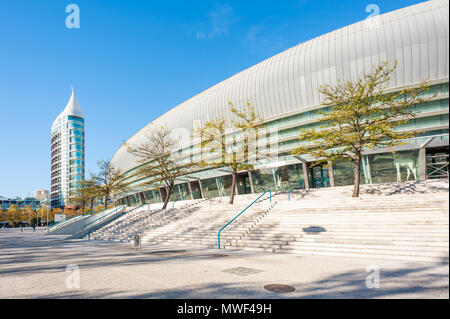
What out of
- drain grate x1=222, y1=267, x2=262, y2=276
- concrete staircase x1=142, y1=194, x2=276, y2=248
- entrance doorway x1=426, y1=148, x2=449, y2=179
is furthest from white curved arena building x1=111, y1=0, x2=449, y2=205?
drain grate x1=222, y1=267, x2=262, y2=276

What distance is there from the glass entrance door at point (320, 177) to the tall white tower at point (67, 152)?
126 meters

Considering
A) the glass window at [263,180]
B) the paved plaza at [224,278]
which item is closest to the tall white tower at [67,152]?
the glass window at [263,180]

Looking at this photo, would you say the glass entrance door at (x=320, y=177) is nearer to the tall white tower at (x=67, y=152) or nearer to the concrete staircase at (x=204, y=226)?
the concrete staircase at (x=204, y=226)

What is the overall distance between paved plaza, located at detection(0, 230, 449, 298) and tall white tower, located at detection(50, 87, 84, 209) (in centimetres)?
13647

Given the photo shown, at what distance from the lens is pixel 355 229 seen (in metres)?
13.5

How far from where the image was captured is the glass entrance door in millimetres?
31109

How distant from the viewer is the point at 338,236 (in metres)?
13.2

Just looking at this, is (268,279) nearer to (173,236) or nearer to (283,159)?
(173,236)

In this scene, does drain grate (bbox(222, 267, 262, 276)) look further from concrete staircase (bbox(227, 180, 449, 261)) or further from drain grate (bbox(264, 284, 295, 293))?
concrete staircase (bbox(227, 180, 449, 261))

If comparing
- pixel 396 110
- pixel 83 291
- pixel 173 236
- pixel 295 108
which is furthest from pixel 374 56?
pixel 83 291

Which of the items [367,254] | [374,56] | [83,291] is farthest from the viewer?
[374,56]

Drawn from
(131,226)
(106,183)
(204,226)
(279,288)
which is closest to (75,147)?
(106,183)

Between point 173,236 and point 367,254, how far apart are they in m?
13.1
